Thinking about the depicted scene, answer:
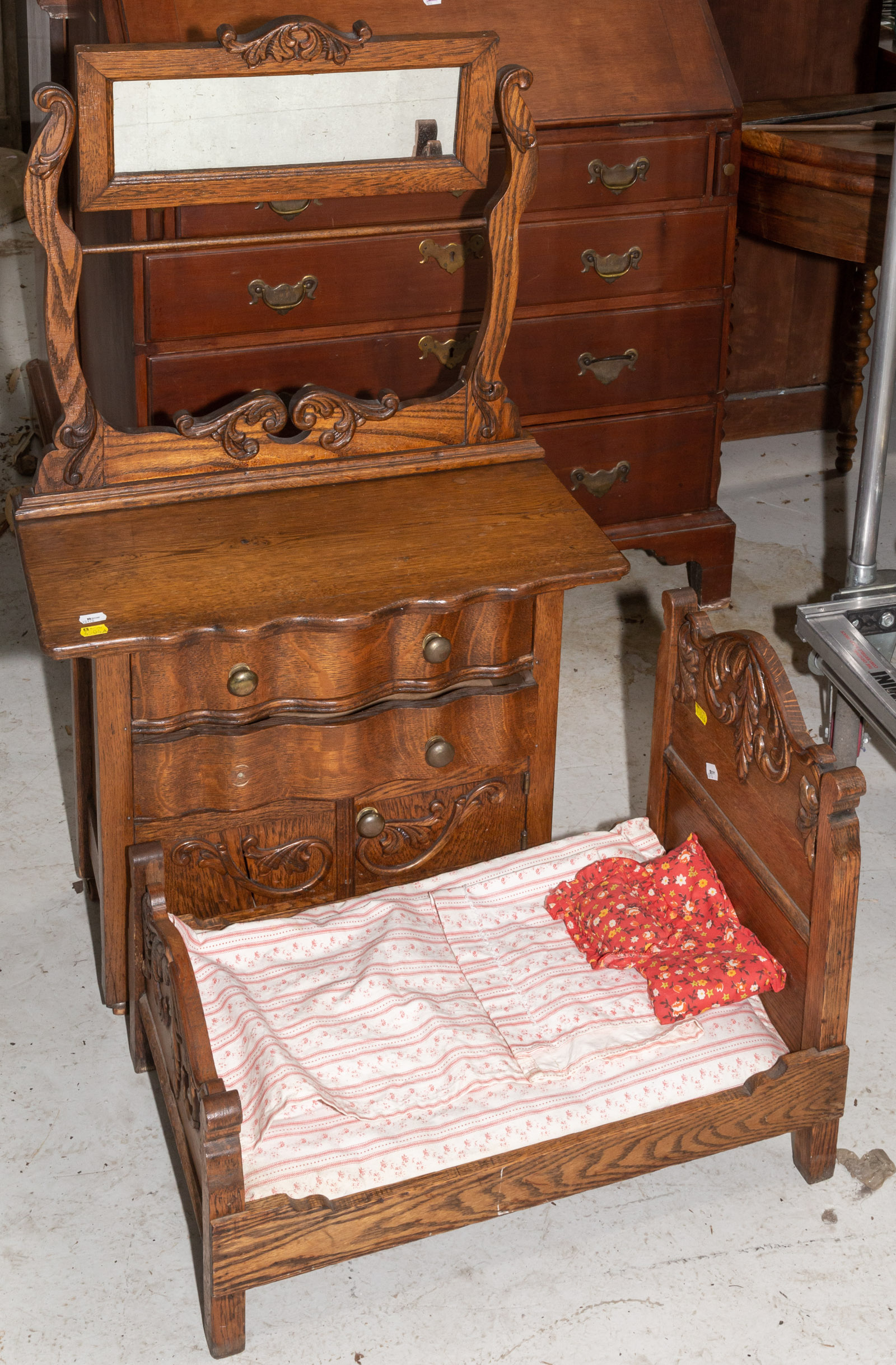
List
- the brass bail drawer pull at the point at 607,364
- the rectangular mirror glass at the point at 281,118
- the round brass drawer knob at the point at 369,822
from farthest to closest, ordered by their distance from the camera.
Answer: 1. the brass bail drawer pull at the point at 607,364
2. the round brass drawer knob at the point at 369,822
3. the rectangular mirror glass at the point at 281,118

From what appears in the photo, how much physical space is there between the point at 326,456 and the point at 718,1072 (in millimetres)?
1248

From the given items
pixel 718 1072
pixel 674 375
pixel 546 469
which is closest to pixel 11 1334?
pixel 718 1072

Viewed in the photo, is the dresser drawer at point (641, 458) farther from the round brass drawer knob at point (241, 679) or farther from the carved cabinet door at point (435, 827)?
the round brass drawer knob at point (241, 679)

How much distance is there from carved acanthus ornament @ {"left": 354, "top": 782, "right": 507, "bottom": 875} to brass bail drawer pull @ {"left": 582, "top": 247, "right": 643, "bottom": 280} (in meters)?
1.43

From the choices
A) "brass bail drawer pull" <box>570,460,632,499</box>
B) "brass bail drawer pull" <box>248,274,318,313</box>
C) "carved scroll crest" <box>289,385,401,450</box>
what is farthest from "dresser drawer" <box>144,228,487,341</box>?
"carved scroll crest" <box>289,385,401,450</box>

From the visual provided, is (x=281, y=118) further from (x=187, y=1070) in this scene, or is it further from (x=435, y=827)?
(x=187, y=1070)

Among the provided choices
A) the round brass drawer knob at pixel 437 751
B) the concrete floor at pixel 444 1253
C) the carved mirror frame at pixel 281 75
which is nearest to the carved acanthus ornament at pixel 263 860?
the round brass drawer knob at pixel 437 751

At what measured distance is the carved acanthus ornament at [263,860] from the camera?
2.60 metres

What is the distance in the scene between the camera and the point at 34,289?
6207 mm

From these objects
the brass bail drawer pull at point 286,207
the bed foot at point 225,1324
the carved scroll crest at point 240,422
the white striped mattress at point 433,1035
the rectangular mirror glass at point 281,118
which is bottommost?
the bed foot at point 225,1324

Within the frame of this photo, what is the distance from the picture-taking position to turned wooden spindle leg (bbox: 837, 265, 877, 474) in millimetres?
4422

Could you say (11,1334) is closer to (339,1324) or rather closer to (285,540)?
(339,1324)

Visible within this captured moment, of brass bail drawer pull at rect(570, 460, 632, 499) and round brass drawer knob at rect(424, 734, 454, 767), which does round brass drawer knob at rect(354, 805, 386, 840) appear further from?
brass bail drawer pull at rect(570, 460, 632, 499)

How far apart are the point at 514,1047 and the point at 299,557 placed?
0.87 metres
